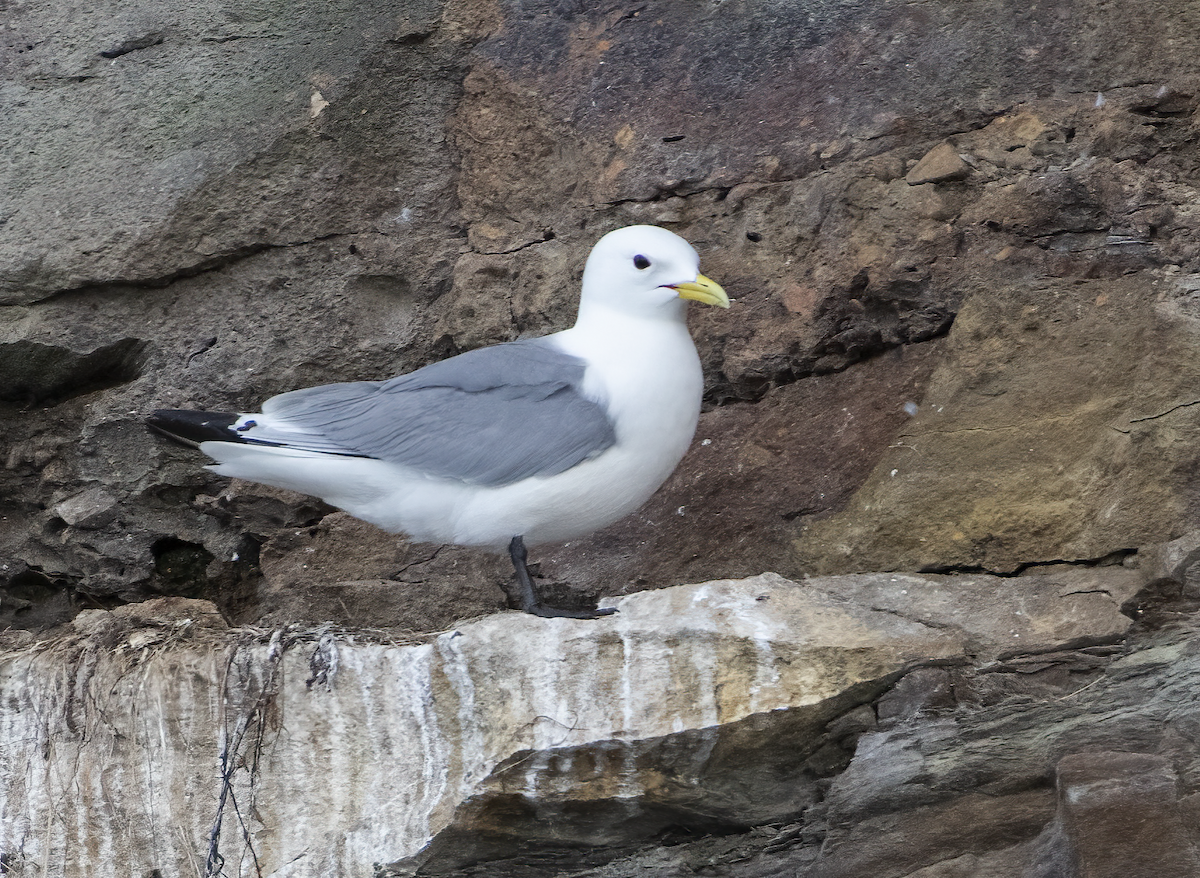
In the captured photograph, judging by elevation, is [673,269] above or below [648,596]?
above

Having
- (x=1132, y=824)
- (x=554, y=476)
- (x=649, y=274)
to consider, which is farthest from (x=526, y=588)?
(x=1132, y=824)

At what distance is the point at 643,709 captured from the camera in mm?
3117

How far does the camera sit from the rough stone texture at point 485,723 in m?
3.10

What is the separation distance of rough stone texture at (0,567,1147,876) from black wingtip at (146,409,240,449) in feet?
1.75

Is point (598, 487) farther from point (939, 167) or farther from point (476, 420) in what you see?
point (939, 167)

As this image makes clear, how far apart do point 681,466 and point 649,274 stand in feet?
2.80

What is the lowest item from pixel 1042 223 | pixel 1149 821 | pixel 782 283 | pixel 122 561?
pixel 122 561

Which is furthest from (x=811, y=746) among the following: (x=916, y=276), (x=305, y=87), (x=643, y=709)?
(x=305, y=87)

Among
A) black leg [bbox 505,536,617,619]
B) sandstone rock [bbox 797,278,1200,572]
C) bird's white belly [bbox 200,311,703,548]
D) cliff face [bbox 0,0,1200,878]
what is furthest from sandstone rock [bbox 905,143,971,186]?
black leg [bbox 505,536,617,619]

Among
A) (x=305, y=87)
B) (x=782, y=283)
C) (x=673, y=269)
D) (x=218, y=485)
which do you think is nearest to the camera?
(x=673, y=269)

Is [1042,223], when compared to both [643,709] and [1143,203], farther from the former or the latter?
[643,709]

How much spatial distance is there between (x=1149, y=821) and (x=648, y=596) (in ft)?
3.94

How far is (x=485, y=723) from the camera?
3.27 metres

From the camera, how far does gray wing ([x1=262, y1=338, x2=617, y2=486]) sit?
347cm
